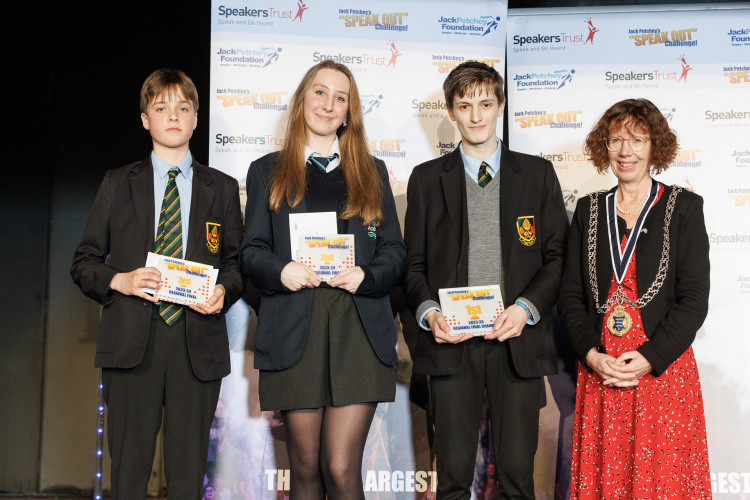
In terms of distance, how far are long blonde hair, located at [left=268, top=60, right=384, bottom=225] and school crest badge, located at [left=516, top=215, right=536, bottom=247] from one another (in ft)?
1.98

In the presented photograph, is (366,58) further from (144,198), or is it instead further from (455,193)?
(144,198)

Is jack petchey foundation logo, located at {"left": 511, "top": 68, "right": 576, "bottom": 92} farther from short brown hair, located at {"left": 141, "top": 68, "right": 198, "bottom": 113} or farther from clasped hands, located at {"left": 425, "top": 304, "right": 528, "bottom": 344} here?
short brown hair, located at {"left": 141, "top": 68, "right": 198, "bottom": 113}

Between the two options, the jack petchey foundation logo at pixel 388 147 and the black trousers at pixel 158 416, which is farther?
the jack petchey foundation logo at pixel 388 147

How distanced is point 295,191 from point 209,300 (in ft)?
1.87

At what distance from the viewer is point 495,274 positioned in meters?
2.94

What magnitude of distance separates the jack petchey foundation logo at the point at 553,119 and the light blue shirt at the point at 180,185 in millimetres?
2028

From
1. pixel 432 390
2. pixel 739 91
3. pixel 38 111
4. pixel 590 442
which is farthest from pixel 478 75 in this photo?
pixel 38 111

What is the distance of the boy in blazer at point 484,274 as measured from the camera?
284 centimetres

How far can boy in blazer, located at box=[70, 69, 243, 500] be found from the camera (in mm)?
2814

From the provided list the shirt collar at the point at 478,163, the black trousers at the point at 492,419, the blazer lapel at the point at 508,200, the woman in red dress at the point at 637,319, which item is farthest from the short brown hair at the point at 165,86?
the woman in red dress at the point at 637,319

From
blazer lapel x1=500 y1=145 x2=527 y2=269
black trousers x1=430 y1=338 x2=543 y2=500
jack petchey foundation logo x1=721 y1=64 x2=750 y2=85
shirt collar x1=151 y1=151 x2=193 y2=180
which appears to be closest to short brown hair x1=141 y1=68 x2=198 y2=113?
shirt collar x1=151 y1=151 x2=193 y2=180

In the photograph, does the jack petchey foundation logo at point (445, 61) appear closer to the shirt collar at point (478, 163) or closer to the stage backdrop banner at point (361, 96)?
the stage backdrop banner at point (361, 96)

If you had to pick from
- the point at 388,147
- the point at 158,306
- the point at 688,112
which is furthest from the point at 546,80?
the point at 158,306

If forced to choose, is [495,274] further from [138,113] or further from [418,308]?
[138,113]
